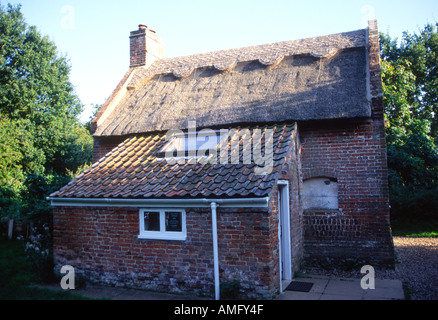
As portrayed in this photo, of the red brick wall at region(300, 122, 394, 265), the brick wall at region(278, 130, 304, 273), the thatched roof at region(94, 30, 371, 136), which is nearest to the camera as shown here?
the brick wall at region(278, 130, 304, 273)

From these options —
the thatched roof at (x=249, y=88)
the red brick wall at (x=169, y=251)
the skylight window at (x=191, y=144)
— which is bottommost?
the red brick wall at (x=169, y=251)

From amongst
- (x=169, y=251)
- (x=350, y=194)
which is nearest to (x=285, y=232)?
(x=350, y=194)

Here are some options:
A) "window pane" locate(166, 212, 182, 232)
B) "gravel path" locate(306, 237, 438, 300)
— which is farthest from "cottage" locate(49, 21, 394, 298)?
"gravel path" locate(306, 237, 438, 300)

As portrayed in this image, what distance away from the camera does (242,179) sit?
23.4ft

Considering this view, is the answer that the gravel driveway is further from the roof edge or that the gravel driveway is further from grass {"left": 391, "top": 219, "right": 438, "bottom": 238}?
the roof edge

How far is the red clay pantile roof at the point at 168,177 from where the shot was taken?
700 cm

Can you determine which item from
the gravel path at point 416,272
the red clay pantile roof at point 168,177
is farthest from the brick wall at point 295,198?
the gravel path at point 416,272

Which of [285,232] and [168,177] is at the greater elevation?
[168,177]

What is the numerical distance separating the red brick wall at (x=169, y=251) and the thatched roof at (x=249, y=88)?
11.4 feet

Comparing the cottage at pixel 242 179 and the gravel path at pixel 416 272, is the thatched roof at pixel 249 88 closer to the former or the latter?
the cottage at pixel 242 179

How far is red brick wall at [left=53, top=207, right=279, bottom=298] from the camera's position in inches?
262

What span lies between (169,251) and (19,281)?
383 cm

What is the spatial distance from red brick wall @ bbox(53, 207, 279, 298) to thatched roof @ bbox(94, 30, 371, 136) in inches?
137

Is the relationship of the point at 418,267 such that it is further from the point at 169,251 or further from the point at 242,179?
the point at 169,251
